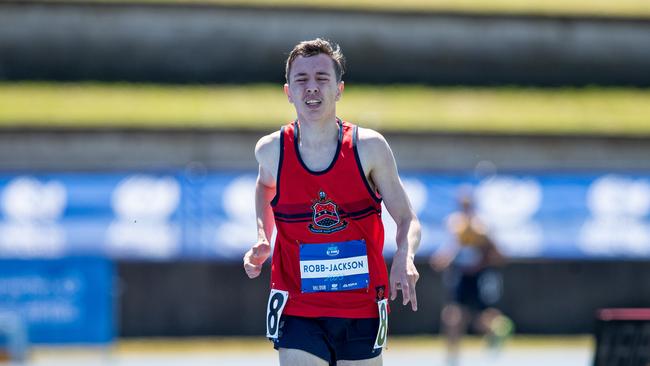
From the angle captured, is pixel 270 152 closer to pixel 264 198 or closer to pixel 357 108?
pixel 264 198

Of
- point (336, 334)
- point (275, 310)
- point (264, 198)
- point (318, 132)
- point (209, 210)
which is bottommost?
point (336, 334)

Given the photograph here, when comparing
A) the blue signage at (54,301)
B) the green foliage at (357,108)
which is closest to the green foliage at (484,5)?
the green foliage at (357,108)

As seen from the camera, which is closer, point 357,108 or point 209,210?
point 209,210

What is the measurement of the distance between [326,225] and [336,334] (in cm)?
52

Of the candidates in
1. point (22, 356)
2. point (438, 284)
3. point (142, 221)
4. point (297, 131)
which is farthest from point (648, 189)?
point (297, 131)

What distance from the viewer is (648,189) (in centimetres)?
1905

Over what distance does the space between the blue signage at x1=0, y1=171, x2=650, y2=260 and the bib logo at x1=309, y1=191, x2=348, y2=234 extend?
39.3ft

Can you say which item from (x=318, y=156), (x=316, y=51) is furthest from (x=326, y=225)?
(x=316, y=51)

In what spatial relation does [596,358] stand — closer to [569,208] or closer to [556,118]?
[569,208]

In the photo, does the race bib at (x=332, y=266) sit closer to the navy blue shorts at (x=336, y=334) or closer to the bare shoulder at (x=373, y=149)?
the navy blue shorts at (x=336, y=334)

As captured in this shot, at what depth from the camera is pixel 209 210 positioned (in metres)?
18.5

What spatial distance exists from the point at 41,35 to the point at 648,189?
12062mm

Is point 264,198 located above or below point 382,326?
above

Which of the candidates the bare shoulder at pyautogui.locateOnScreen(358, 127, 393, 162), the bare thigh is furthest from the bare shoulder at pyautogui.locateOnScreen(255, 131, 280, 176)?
the bare thigh
